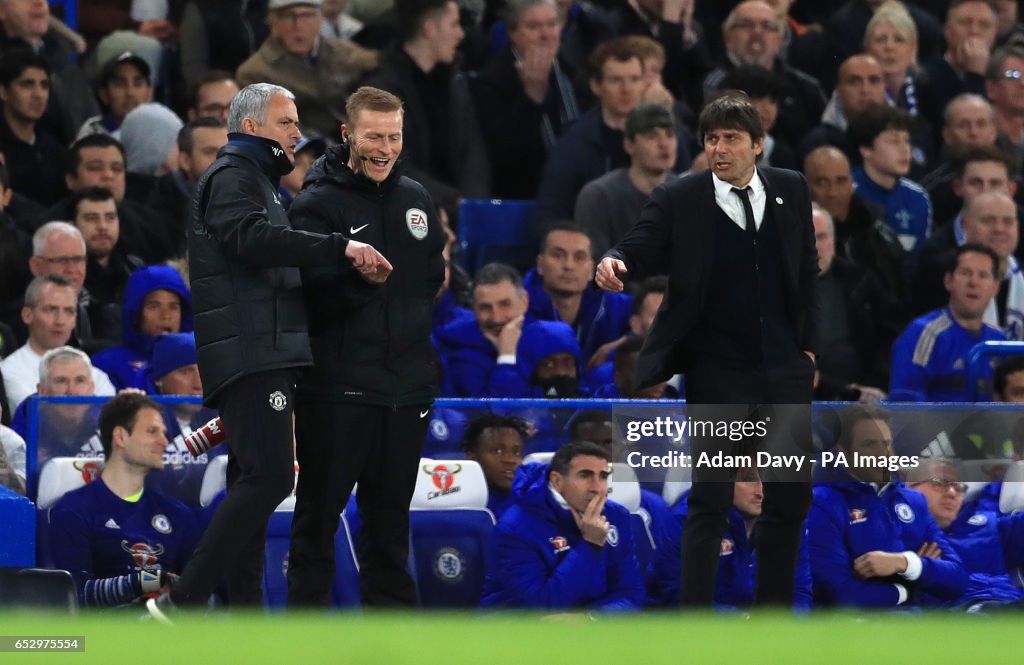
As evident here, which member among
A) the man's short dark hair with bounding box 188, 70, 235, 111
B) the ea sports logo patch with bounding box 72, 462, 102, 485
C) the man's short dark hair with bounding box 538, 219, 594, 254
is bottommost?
the ea sports logo patch with bounding box 72, 462, 102, 485

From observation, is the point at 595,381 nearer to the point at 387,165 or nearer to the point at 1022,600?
the point at 1022,600

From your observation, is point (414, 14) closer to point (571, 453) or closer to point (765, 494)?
point (571, 453)

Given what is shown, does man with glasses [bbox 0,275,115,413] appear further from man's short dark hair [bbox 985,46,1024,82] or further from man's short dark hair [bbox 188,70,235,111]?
man's short dark hair [bbox 985,46,1024,82]

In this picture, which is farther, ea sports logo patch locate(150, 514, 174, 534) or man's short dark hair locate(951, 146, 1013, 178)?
man's short dark hair locate(951, 146, 1013, 178)

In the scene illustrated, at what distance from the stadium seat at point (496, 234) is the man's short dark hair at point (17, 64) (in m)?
2.68

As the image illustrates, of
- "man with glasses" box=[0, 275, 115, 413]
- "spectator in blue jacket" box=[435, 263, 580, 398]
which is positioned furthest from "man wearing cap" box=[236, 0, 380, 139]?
"man with glasses" box=[0, 275, 115, 413]

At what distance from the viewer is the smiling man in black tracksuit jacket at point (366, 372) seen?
25.9ft

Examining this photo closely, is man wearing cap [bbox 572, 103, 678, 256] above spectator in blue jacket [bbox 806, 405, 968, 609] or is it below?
above

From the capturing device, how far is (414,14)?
13281mm

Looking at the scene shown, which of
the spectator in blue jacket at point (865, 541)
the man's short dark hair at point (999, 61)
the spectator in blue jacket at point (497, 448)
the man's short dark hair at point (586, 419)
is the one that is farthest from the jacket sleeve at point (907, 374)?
the man's short dark hair at point (999, 61)

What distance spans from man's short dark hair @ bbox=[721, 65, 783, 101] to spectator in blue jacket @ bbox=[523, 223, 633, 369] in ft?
7.18

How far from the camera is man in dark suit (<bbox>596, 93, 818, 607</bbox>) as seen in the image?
316 inches

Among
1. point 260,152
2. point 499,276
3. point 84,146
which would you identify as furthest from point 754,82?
point 260,152

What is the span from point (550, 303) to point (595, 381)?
0.95 metres
